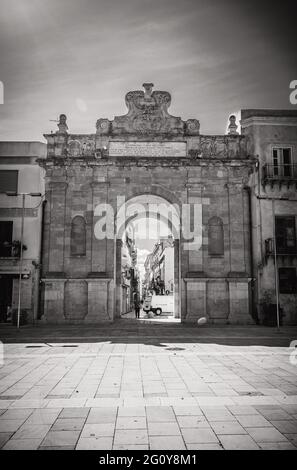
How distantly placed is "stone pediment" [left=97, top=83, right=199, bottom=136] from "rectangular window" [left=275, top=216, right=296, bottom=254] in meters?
8.31

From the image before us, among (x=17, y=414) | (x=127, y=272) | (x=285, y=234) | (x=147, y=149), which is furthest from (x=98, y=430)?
(x=127, y=272)

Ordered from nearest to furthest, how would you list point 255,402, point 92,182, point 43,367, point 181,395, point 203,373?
1. point 255,402
2. point 181,395
3. point 203,373
4. point 43,367
5. point 92,182

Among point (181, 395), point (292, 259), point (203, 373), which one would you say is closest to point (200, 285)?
point (292, 259)

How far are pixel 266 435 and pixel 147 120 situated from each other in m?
23.4

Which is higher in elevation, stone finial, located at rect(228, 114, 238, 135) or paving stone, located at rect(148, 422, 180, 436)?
stone finial, located at rect(228, 114, 238, 135)

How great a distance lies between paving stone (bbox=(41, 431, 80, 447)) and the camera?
4746 millimetres

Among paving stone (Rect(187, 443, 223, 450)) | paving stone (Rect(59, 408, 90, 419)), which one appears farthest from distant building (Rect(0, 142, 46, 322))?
paving stone (Rect(187, 443, 223, 450))

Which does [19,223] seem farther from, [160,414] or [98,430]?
[98,430]

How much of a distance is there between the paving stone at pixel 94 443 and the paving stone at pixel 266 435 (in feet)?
6.16

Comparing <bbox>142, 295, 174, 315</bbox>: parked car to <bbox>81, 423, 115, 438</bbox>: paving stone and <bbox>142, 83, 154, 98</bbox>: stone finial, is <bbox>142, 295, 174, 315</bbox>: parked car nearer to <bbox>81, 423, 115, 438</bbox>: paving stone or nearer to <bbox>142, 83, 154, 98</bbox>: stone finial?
<bbox>142, 83, 154, 98</bbox>: stone finial

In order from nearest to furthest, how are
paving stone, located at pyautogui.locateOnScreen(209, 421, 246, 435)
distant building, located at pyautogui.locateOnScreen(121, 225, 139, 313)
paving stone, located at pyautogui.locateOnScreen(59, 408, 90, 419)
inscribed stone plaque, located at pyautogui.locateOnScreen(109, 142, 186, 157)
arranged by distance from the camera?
paving stone, located at pyautogui.locateOnScreen(209, 421, 246, 435)
paving stone, located at pyautogui.locateOnScreen(59, 408, 90, 419)
inscribed stone plaque, located at pyautogui.locateOnScreen(109, 142, 186, 157)
distant building, located at pyautogui.locateOnScreen(121, 225, 139, 313)
